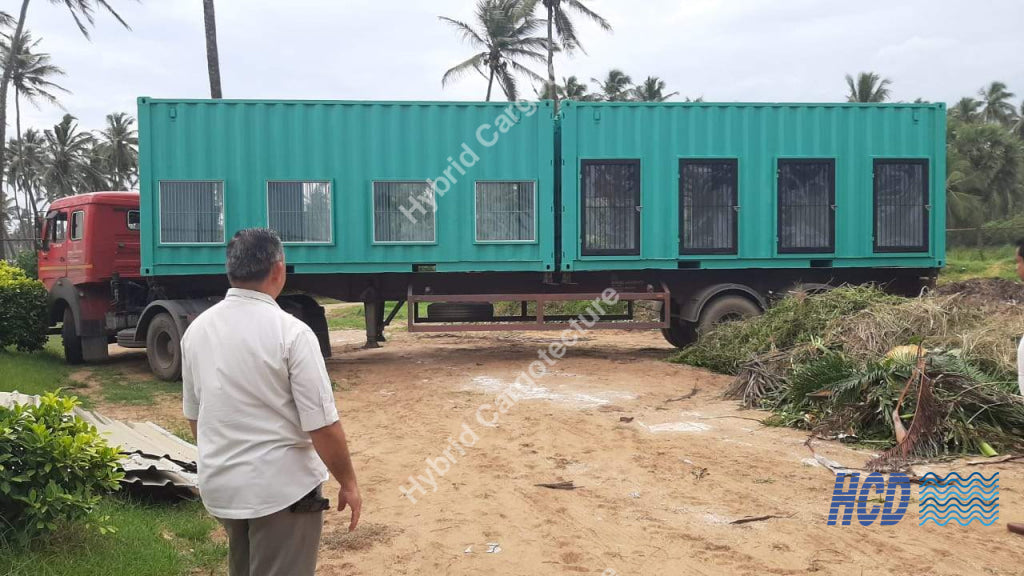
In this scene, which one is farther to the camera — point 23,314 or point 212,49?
point 212,49

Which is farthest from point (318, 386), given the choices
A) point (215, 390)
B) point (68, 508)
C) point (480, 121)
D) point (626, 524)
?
point (480, 121)

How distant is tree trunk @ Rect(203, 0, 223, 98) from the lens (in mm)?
15578

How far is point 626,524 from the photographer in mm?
4363

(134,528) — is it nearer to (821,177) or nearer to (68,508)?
(68,508)

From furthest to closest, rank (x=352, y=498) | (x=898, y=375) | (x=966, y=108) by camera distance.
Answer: (x=966, y=108) < (x=898, y=375) < (x=352, y=498)

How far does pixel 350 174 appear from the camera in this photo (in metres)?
10.2

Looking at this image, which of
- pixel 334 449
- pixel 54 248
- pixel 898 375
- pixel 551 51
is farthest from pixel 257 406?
pixel 551 51

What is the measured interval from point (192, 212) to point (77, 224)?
1937 mm

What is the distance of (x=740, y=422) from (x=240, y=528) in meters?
5.56

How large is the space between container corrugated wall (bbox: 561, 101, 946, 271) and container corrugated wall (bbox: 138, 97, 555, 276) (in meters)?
0.67

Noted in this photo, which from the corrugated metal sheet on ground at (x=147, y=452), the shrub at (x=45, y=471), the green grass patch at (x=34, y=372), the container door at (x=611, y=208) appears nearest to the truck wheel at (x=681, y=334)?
the container door at (x=611, y=208)

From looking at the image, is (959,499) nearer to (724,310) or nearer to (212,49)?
(724,310)

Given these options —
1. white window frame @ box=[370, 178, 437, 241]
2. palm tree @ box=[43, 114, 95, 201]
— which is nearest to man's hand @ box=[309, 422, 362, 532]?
white window frame @ box=[370, 178, 437, 241]

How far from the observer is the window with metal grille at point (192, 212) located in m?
9.89
